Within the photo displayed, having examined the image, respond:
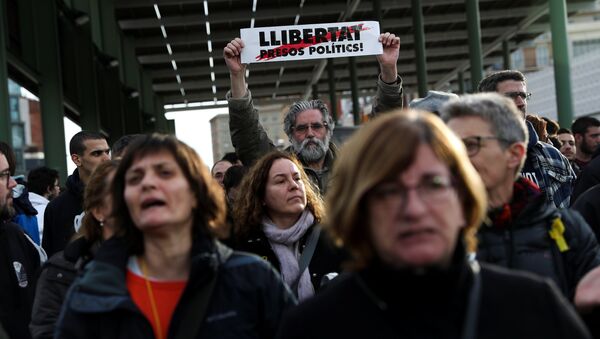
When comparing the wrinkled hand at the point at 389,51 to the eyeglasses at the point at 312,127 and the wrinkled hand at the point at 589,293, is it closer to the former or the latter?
the eyeglasses at the point at 312,127

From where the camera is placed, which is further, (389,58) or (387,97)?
(389,58)

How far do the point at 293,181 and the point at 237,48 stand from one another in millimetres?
1534

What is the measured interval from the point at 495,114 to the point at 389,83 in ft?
8.55

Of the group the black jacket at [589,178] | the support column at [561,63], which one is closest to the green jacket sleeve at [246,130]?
the black jacket at [589,178]

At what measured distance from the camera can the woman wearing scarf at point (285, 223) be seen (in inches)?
195

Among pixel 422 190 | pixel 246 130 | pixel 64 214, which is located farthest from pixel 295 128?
pixel 422 190

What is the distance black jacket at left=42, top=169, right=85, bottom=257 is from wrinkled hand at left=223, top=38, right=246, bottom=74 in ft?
5.17

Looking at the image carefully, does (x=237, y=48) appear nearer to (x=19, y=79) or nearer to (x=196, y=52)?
(x=19, y=79)

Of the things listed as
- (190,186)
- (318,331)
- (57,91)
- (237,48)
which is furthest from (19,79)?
(318,331)

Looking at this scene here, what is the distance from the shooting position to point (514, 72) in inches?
228

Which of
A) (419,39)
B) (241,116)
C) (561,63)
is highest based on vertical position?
(419,39)

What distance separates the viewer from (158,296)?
10.8ft

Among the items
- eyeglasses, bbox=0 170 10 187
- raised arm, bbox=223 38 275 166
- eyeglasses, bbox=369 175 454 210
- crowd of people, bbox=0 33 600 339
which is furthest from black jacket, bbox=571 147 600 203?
eyeglasses, bbox=0 170 10 187

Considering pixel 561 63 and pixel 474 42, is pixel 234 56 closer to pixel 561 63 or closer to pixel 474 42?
pixel 561 63
